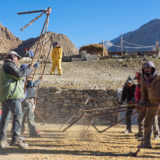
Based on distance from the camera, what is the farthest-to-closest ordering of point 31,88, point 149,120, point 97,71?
point 97,71 < point 31,88 < point 149,120

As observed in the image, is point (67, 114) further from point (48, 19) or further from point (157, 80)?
point (157, 80)

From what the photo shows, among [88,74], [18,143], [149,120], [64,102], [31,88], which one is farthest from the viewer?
[88,74]

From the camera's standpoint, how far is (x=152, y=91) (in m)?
4.92

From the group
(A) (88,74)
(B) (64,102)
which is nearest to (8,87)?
(B) (64,102)

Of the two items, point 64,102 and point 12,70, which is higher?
point 12,70

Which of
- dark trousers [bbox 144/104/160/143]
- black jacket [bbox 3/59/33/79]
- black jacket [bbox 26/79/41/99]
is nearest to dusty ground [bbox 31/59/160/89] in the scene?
black jacket [bbox 26/79/41/99]

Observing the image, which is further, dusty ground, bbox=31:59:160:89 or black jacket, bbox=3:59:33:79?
dusty ground, bbox=31:59:160:89

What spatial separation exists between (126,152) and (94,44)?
2685cm

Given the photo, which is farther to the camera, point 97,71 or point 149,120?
point 97,71

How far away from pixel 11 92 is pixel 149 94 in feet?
9.31

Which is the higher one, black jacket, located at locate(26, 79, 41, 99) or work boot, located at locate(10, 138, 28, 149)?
black jacket, located at locate(26, 79, 41, 99)

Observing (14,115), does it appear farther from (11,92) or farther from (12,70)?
(12,70)

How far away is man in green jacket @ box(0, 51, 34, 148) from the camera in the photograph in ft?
16.1

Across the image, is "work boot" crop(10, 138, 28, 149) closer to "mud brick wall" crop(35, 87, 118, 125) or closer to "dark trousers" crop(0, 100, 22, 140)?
"dark trousers" crop(0, 100, 22, 140)
